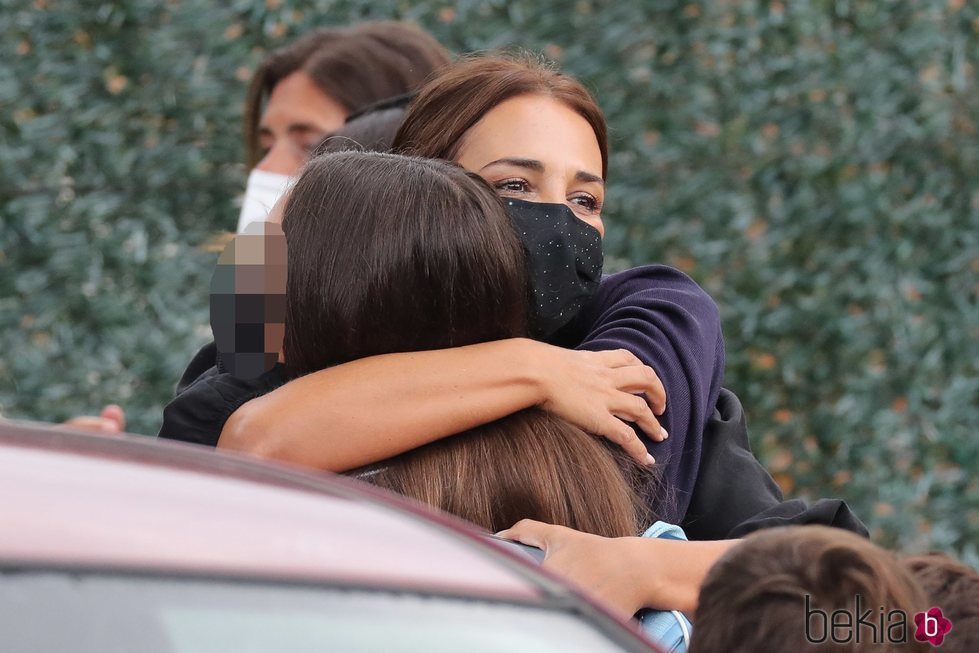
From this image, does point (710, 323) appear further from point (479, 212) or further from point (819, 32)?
point (819, 32)

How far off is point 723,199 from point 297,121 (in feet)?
4.46

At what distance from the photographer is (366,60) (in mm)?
3945

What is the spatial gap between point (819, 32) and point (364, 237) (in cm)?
277

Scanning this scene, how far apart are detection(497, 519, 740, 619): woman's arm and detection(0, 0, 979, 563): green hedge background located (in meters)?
2.56

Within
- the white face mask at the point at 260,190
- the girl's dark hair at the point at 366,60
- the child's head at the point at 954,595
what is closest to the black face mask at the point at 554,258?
the child's head at the point at 954,595

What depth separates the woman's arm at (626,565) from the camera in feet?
6.12

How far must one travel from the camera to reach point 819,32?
14.6 ft

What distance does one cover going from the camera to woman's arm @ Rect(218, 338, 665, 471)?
206cm

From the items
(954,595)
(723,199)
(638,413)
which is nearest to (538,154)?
(638,413)

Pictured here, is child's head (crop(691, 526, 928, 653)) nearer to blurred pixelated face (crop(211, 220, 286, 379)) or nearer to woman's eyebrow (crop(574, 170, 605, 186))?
blurred pixelated face (crop(211, 220, 286, 379))

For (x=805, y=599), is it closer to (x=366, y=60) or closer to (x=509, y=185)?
(x=509, y=185)

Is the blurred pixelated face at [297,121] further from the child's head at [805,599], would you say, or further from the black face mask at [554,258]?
the child's head at [805,599]

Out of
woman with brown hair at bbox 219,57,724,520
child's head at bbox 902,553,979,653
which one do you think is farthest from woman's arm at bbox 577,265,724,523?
child's head at bbox 902,553,979,653


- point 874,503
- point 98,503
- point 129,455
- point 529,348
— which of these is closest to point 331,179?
point 529,348
